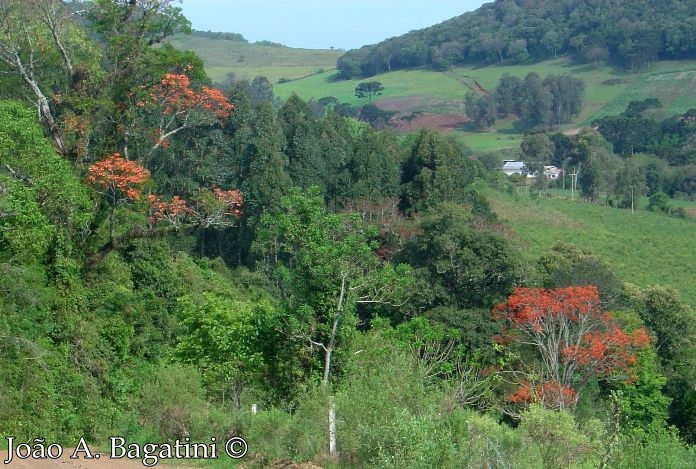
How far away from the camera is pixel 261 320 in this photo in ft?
43.8

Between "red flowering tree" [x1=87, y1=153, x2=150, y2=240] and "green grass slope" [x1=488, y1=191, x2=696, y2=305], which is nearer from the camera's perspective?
"red flowering tree" [x1=87, y1=153, x2=150, y2=240]

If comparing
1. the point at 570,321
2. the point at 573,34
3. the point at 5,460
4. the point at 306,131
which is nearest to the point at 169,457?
the point at 5,460

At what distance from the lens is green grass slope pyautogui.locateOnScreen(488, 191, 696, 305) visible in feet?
114

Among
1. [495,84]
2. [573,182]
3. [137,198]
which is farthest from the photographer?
[495,84]

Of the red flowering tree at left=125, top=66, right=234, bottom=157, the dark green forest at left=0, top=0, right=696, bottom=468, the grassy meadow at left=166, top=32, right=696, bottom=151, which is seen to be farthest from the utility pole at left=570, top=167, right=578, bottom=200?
the red flowering tree at left=125, top=66, right=234, bottom=157

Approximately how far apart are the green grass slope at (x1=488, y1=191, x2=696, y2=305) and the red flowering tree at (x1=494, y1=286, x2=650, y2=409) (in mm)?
10568

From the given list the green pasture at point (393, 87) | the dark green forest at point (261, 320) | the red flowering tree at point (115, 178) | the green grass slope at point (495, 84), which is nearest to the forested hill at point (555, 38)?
the green grass slope at point (495, 84)

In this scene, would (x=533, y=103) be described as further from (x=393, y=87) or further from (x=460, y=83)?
(x=393, y=87)

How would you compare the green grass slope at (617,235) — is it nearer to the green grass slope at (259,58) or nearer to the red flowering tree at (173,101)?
the red flowering tree at (173,101)

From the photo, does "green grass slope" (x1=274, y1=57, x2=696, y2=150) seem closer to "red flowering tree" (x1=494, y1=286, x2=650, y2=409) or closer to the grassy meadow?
the grassy meadow

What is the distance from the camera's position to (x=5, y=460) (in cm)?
996

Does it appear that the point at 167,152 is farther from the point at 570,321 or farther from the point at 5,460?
the point at 5,460

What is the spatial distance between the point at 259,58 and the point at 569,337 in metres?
109

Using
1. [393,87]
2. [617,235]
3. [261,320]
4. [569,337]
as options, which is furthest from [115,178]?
[393,87]
